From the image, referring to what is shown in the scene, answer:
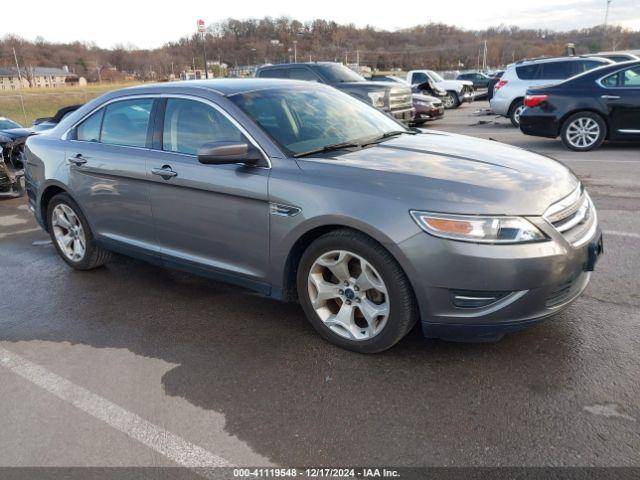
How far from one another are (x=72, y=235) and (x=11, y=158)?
5.98m

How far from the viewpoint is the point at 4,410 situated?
9.67 feet

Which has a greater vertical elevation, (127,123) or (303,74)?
(303,74)

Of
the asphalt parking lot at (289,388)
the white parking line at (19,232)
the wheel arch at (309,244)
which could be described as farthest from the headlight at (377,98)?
the wheel arch at (309,244)

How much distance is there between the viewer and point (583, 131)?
965 cm

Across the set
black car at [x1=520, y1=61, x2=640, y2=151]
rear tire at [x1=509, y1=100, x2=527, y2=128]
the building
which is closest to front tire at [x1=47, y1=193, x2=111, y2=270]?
black car at [x1=520, y1=61, x2=640, y2=151]

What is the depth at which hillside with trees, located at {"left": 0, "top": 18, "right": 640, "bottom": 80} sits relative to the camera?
268ft

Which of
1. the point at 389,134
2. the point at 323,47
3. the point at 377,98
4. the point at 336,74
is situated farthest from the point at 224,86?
the point at 323,47

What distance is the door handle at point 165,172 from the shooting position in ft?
12.6

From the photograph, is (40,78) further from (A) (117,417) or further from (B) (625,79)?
(A) (117,417)

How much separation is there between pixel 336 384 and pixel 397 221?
981 mm

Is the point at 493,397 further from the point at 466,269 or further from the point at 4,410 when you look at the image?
the point at 4,410

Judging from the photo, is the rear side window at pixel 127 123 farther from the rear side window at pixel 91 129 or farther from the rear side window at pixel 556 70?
the rear side window at pixel 556 70

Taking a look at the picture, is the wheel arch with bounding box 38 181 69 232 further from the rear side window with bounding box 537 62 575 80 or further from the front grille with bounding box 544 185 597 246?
the rear side window with bounding box 537 62 575 80

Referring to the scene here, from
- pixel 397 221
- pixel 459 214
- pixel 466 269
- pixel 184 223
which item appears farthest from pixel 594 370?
pixel 184 223
